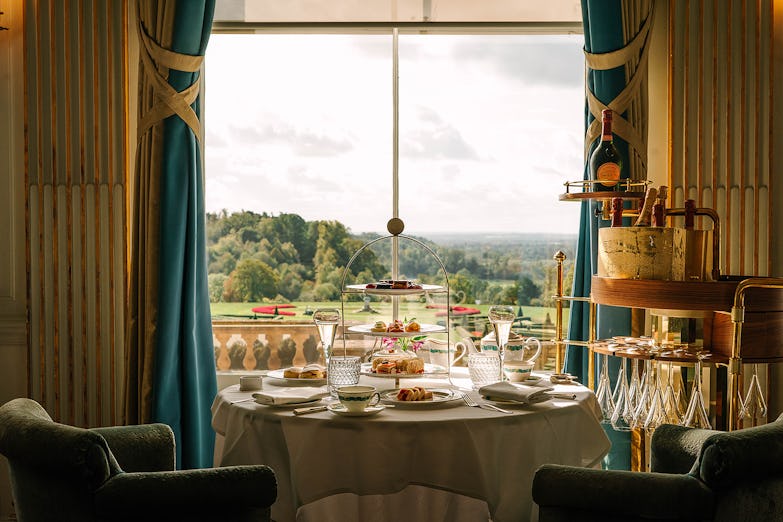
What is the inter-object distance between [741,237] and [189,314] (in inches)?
106

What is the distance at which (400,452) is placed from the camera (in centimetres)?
210

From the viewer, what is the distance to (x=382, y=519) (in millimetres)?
2387

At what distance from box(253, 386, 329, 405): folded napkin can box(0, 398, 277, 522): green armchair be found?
0.41 m

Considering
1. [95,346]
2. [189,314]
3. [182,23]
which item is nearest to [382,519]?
[189,314]

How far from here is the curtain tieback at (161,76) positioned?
363 cm

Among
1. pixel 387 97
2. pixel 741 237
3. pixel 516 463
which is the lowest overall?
pixel 516 463

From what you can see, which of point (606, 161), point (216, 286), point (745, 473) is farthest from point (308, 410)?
point (216, 286)

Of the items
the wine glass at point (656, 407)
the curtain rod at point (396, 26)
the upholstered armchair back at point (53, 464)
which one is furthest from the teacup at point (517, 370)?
the curtain rod at point (396, 26)

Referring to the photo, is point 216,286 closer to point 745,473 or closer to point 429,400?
point 429,400

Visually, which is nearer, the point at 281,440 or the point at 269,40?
the point at 281,440

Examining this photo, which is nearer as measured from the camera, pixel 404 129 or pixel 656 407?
pixel 656 407

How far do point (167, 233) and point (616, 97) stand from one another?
7.41 ft

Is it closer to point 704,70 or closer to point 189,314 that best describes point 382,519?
point 189,314

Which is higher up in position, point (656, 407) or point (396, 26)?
point (396, 26)
